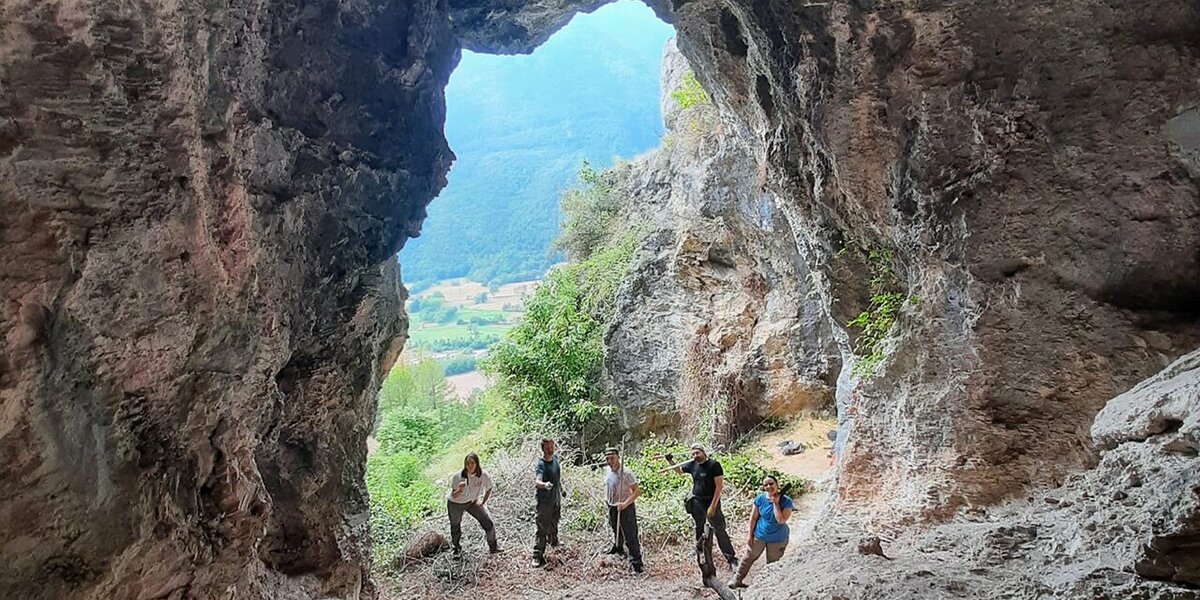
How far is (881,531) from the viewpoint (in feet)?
17.0

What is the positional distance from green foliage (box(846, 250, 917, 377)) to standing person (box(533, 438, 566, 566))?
3193 mm

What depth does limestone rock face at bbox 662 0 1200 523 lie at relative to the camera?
4.30m

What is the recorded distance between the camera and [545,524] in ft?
24.4

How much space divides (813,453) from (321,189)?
824 cm

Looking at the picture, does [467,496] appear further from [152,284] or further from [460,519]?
[152,284]

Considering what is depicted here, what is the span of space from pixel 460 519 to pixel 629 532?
184cm

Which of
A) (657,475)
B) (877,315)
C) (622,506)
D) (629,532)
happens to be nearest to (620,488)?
(622,506)

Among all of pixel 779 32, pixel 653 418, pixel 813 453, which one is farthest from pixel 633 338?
pixel 779 32

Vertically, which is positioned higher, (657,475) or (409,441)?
(409,441)

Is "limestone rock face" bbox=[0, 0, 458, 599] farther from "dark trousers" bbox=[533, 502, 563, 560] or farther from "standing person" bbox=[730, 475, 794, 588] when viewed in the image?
"standing person" bbox=[730, 475, 794, 588]

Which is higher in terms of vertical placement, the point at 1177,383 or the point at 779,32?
the point at 779,32

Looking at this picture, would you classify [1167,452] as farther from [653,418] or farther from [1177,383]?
[653,418]

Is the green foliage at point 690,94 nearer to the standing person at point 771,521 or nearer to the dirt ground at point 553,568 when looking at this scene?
the dirt ground at point 553,568

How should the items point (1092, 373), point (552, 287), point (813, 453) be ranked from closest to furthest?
point (1092, 373) → point (813, 453) → point (552, 287)
